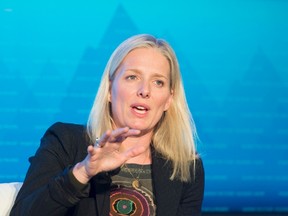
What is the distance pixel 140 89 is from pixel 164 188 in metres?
0.34

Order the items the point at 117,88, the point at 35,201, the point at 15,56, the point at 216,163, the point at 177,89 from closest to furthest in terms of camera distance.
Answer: the point at 35,201 < the point at 117,88 < the point at 177,89 < the point at 15,56 < the point at 216,163

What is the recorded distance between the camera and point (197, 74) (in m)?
3.19

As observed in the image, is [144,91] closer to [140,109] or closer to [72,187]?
[140,109]

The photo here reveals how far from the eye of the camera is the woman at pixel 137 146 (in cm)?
153

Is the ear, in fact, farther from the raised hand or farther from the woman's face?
the raised hand

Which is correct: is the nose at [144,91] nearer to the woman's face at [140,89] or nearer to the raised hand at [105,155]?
the woman's face at [140,89]

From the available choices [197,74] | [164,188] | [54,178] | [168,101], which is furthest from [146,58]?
[197,74]

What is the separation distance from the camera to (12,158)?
3.00 meters

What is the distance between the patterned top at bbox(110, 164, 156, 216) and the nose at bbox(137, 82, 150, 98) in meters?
0.25

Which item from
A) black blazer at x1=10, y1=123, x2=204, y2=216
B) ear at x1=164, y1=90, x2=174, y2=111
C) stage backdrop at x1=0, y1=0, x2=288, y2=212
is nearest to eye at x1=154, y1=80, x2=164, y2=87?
ear at x1=164, y1=90, x2=174, y2=111

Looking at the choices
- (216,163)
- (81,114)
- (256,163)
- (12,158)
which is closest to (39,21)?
(81,114)

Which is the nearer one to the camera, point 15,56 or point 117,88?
point 117,88

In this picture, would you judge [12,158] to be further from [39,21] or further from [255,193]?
[255,193]

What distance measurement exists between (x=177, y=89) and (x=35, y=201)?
707 mm
